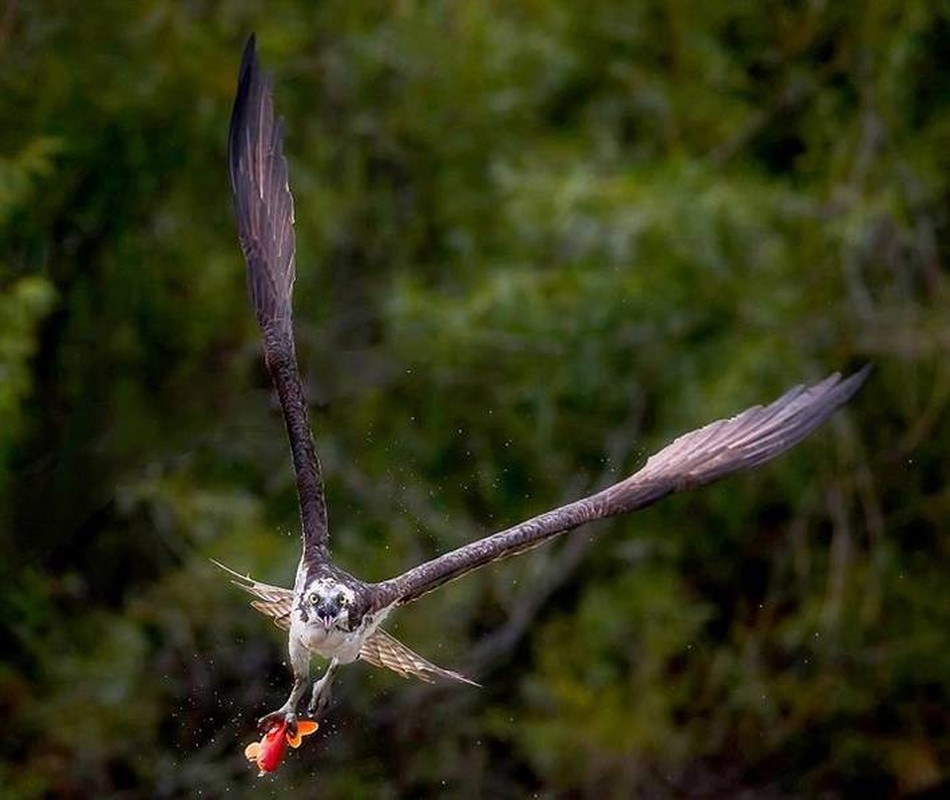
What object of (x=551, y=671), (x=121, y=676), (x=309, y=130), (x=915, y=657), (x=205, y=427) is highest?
(x=309, y=130)

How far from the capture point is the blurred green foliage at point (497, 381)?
40.5ft

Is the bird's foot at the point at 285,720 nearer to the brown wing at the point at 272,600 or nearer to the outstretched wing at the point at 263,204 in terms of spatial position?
the brown wing at the point at 272,600

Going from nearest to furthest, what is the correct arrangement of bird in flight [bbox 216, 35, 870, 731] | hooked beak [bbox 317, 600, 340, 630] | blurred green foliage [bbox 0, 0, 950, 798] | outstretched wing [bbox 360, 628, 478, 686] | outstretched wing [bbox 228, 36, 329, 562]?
hooked beak [bbox 317, 600, 340, 630], bird in flight [bbox 216, 35, 870, 731], outstretched wing [bbox 360, 628, 478, 686], outstretched wing [bbox 228, 36, 329, 562], blurred green foliage [bbox 0, 0, 950, 798]

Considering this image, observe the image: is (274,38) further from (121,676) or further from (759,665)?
(759,665)

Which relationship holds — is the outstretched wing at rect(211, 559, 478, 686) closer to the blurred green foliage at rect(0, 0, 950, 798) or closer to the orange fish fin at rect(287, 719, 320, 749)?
the orange fish fin at rect(287, 719, 320, 749)

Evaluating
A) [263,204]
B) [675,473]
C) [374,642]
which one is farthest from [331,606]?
A: [263,204]

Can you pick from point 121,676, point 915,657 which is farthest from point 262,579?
point 915,657

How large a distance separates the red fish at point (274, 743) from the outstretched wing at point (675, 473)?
0.42m

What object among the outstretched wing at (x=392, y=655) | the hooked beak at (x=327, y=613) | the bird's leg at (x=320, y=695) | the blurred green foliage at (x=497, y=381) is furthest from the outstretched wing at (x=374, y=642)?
the blurred green foliage at (x=497, y=381)

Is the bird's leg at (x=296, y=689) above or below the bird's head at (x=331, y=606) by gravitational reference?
below

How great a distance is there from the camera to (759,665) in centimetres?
1363

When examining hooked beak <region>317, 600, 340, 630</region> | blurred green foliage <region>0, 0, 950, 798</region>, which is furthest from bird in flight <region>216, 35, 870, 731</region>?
blurred green foliage <region>0, 0, 950, 798</region>

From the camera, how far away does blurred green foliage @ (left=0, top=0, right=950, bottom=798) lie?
40.5ft

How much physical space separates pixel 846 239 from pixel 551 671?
8.37 ft
